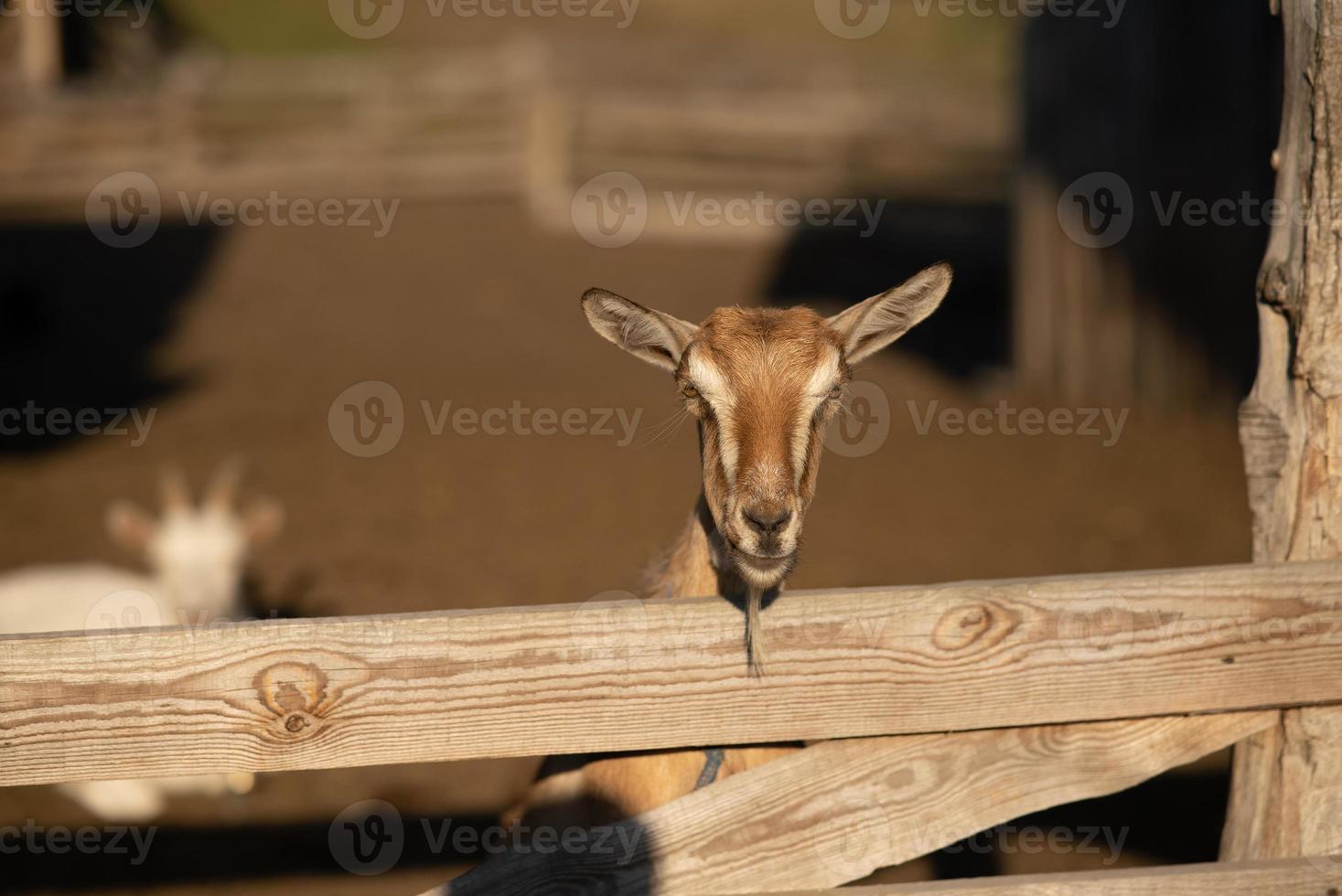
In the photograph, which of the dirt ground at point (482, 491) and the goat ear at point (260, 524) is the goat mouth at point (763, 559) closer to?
the dirt ground at point (482, 491)

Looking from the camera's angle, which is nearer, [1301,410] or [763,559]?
[763,559]

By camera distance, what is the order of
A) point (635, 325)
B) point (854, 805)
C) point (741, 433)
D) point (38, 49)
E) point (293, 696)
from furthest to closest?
point (38, 49)
point (635, 325)
point (741, 433)
point (854, 805)
point (293, 696)

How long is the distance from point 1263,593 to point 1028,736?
0.67m

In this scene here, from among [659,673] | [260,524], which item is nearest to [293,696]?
[659,673]

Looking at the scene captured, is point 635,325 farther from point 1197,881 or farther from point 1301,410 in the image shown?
point 1197,881

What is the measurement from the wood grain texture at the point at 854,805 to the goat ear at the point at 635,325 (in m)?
1.25

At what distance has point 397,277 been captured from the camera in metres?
18.4

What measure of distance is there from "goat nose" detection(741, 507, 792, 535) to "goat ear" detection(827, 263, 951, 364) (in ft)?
2.34

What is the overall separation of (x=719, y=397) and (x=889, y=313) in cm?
60

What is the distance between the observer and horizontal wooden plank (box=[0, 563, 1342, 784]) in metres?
2.75

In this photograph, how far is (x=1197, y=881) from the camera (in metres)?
3.01

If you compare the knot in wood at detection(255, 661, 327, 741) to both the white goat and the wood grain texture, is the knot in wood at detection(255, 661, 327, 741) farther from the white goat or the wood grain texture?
the white goat

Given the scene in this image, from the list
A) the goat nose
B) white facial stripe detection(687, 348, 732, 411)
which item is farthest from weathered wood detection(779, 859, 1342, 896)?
white facial stripe detection(687, 348, 732, 411)

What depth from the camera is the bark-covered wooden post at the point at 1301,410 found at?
10.1 feet
